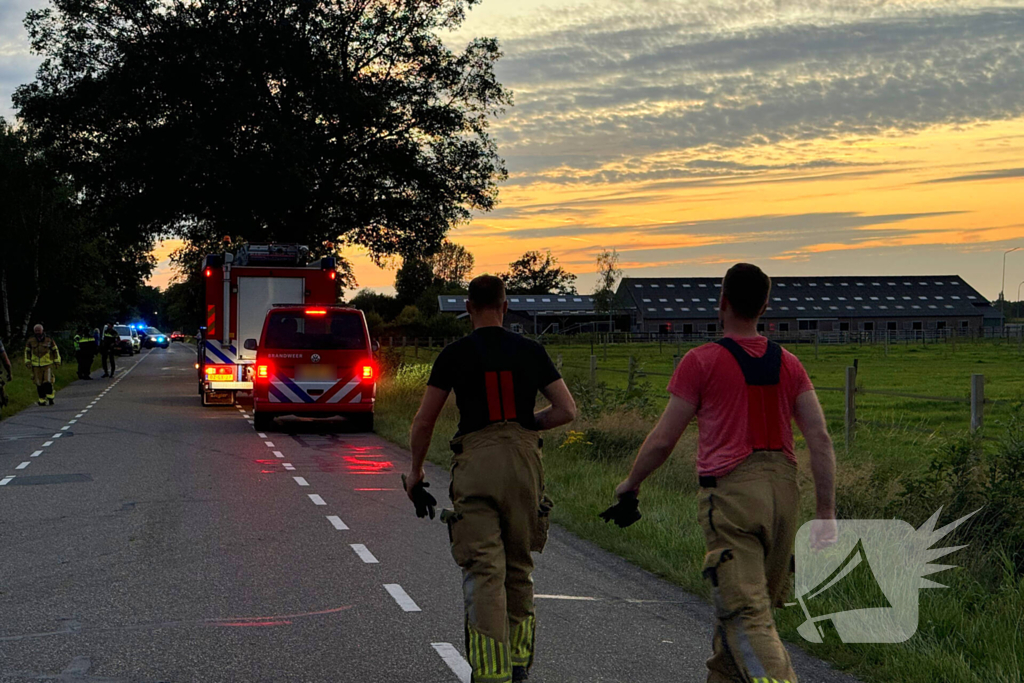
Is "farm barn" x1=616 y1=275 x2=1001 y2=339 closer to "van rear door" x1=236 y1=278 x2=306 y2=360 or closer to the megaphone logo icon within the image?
"van rear door" x1=236 y1=278 x2=306 y2=360

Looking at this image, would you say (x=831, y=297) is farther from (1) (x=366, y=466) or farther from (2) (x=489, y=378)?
(2) (x=489, y=378)

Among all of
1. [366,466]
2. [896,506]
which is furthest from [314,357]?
[896,506]

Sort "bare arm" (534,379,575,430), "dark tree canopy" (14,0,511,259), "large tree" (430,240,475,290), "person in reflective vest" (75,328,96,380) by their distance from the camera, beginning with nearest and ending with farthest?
"bare arm" (534,379,575,430) → "dark tree canopy" (14,0,511,259) → "person in reflective vest" (75,328,96,380) → "large tree" (430,240,475,290)

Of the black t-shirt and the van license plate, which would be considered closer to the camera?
the black t-shirt

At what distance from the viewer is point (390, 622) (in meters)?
6.70

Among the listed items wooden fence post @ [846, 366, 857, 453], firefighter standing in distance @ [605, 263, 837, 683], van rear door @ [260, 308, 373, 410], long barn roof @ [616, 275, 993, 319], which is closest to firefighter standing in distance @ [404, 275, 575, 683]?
firefighter standing in distance @ [605, 263, 837, 683]

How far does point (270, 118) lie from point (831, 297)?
91940mm

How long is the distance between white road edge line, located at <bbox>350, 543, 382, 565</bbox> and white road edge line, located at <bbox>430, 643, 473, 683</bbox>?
8.15 feet

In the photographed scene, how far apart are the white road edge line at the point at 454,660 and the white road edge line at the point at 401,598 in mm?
890

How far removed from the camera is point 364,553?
8938 mm

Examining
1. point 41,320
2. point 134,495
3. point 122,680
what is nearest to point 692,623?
point 122,680

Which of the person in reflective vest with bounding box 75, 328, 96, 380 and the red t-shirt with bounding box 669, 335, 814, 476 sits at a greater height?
the red t-shirt with bounding box 669, 335, 814, 476

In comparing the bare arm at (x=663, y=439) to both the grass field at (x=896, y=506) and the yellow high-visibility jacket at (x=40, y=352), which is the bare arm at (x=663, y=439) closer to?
the grass field at (x=896, y=506)

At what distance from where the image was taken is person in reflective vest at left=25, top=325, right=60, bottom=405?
86.0 feet
